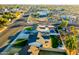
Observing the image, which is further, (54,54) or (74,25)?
(74,25)

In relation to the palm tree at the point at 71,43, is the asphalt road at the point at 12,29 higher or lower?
higher

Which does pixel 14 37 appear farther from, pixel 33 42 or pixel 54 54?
pixel 54 54

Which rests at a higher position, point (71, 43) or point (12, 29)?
point (12, 29)

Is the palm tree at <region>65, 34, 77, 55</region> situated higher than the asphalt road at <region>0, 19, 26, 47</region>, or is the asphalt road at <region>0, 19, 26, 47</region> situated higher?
the asphalt road at <region>0, 19, 26, 47</region>

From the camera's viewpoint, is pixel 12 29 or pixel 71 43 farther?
pixel 12 29
